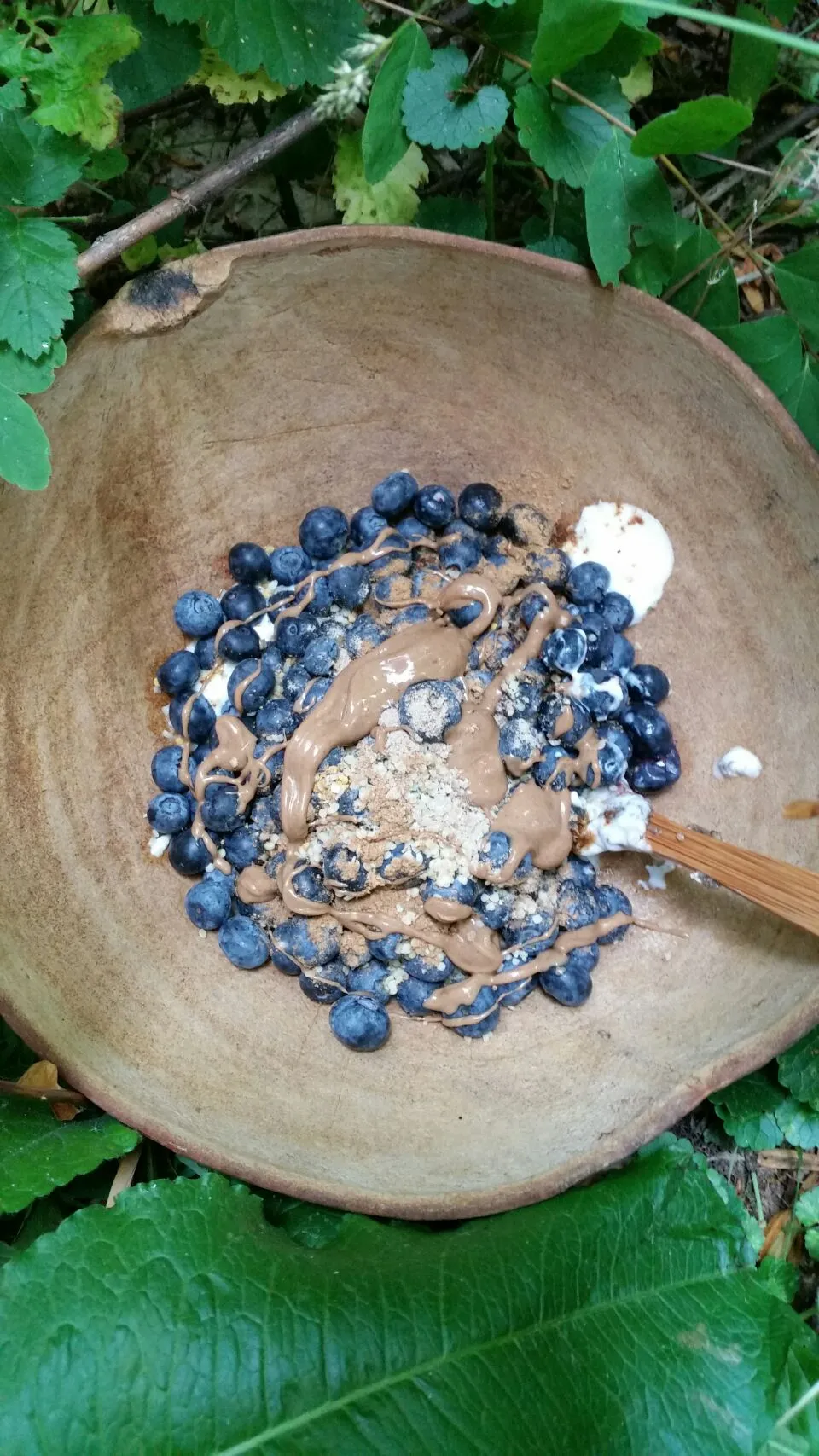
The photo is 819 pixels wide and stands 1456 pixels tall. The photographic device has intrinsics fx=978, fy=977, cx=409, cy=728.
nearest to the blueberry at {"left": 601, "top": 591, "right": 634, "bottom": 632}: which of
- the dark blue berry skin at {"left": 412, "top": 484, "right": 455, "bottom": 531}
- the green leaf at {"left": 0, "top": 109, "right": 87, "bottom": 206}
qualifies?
the dark blue berry skin at {"left": 412, "top": 484, "right": 455, "bottom": 531}

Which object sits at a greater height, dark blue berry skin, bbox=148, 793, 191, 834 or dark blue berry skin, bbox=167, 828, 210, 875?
dark blue berry skin, bbox=148, 793, 191, 834

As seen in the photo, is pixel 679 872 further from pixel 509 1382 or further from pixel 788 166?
pixel 788 166

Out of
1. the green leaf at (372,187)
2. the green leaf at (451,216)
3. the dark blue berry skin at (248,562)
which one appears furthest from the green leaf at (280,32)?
the dark blue berry skin at (248,562)

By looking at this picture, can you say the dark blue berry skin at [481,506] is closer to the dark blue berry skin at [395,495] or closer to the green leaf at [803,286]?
the dark blue berry skin at [395,495]

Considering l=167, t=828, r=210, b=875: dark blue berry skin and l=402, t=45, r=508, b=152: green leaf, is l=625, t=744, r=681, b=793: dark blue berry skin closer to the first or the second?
l=167, t=828, r=210, b=875: dark blue berry skin

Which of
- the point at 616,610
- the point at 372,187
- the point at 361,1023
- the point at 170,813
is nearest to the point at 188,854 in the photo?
the point at 170,813

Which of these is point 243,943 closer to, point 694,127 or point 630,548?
point 630,548
